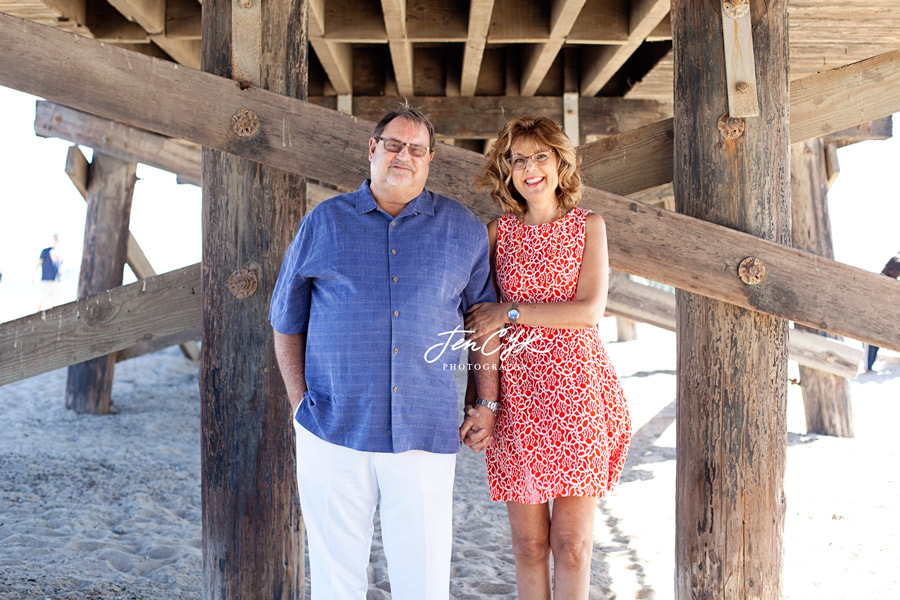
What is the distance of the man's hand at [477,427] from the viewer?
7.03ft

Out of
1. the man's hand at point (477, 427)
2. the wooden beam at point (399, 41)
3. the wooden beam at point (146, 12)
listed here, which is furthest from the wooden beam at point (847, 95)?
the wooden beam at point (146, 12)

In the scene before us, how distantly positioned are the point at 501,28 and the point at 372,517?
342 cm

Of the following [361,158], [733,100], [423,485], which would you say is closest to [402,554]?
[423,485]

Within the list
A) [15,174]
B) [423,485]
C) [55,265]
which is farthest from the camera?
[15,174]

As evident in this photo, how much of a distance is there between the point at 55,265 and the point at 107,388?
16.3 feet

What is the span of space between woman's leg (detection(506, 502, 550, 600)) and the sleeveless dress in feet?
0.16

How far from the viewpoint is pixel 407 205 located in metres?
2.09

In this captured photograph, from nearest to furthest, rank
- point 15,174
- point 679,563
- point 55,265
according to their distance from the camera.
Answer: point 679,563, point 55,265, point 15,174

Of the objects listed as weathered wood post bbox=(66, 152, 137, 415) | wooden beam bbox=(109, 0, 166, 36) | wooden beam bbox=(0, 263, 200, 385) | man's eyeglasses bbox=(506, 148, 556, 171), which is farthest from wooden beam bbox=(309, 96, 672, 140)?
man's eyeglasses bbox=(506, 148, 556, 171)

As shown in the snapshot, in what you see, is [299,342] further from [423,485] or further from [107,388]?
[107,388]

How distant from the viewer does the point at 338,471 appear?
199 cm

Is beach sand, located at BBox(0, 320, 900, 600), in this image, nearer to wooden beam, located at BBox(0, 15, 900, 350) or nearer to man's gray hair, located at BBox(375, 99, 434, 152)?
wooden beam, located at BBox(0, 15, 900, 350)

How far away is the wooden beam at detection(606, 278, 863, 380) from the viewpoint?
20.5 ft

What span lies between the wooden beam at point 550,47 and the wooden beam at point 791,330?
7.62ft
